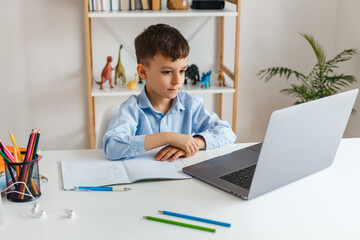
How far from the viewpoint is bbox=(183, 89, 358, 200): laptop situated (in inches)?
42.6

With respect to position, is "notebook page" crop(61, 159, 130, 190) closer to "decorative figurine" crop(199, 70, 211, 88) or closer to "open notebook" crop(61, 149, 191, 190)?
"open notebook" crop(61, 149, 191, 190)

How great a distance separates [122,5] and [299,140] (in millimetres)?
1726

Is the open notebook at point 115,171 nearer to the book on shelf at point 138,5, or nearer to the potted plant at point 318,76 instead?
the book on shelf at point 138,5

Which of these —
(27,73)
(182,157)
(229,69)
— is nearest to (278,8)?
(229,69)

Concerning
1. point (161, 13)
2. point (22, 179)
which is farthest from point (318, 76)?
point (22, 179)

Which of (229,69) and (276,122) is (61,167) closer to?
(276,122)

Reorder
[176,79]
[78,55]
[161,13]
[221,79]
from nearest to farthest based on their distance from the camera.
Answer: [176,79], [161,13], [221,79], [78,55]

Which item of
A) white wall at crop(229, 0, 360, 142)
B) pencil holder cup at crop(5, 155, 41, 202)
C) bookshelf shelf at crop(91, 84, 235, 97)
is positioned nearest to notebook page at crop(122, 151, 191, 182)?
pencil holder cup at crop(5, 155, 41, 202)

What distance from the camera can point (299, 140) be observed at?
116 centimetres

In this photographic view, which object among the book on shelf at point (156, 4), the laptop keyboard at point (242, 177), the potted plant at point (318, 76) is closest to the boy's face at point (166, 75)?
the laptop keyboard at point (242, 177)

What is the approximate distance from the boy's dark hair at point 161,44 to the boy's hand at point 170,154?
1.15ft

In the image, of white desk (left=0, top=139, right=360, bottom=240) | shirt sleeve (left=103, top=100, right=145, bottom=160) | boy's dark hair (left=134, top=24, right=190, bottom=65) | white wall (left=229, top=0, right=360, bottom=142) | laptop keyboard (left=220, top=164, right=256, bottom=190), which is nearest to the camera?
white desk (left=0, top=139, right=360, bottom=240)

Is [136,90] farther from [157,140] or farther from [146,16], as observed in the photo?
[157,140]

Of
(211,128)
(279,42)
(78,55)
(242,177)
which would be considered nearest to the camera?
(242,177)
